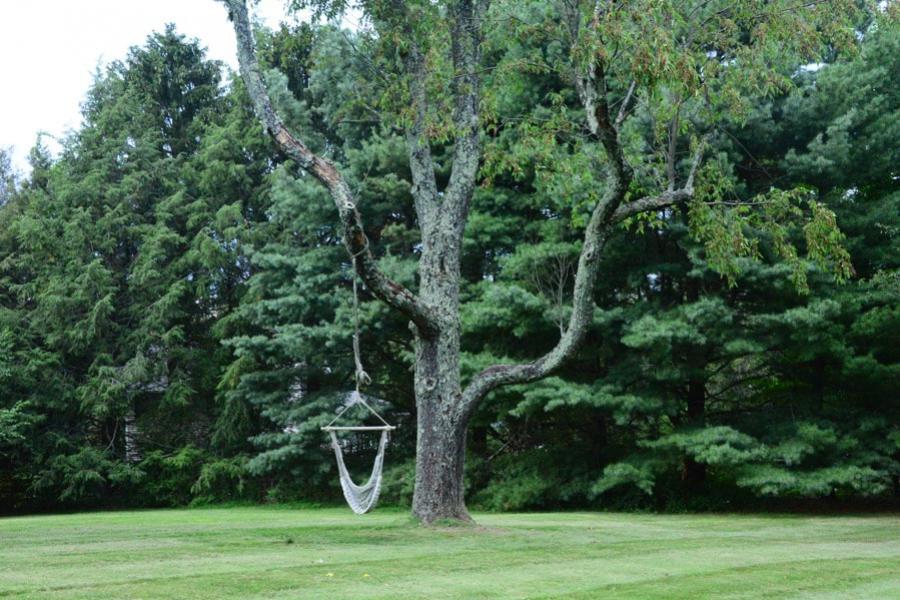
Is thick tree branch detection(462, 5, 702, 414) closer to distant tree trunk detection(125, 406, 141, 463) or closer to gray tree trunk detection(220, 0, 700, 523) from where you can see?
gray tree trunk detection(220, 0, 700, 523)

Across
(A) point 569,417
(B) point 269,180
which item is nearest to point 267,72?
(B) point 269,180

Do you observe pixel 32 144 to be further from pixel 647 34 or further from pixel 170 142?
pixel 647 34

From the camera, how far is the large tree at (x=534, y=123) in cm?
977

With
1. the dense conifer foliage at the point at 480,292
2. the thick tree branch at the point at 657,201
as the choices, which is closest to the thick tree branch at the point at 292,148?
the dense conifer foliage at the point at 480,292

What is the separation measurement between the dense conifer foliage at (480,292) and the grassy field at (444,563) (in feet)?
11.3

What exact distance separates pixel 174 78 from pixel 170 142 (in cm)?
181

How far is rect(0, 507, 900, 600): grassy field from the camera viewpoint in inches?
244

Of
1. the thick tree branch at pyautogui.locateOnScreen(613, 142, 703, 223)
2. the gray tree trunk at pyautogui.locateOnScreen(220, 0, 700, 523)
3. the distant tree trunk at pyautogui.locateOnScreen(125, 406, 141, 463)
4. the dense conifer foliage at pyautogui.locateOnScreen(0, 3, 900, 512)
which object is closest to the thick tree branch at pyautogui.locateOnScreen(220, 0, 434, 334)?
the gray tree trunk at pyautogui.locateOnScreen(220, 0, 700, 523)

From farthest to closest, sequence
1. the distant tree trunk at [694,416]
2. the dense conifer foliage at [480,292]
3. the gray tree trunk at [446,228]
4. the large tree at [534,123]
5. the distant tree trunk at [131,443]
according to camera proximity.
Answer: the distant tree trunk at [131,443]
the distant tree trunk at [694,416]
the dense conifer foliage at [480,292]
the gray tree trunk at [446,228]
the large tree at [534,123]

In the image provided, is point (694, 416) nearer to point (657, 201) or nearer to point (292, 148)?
point (657, 201)

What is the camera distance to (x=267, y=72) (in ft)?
66.7

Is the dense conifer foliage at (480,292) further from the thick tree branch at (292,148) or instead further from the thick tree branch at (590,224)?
the thick tree branch at (292,148)

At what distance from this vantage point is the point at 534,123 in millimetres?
13086

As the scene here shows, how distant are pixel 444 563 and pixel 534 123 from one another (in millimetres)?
7176
